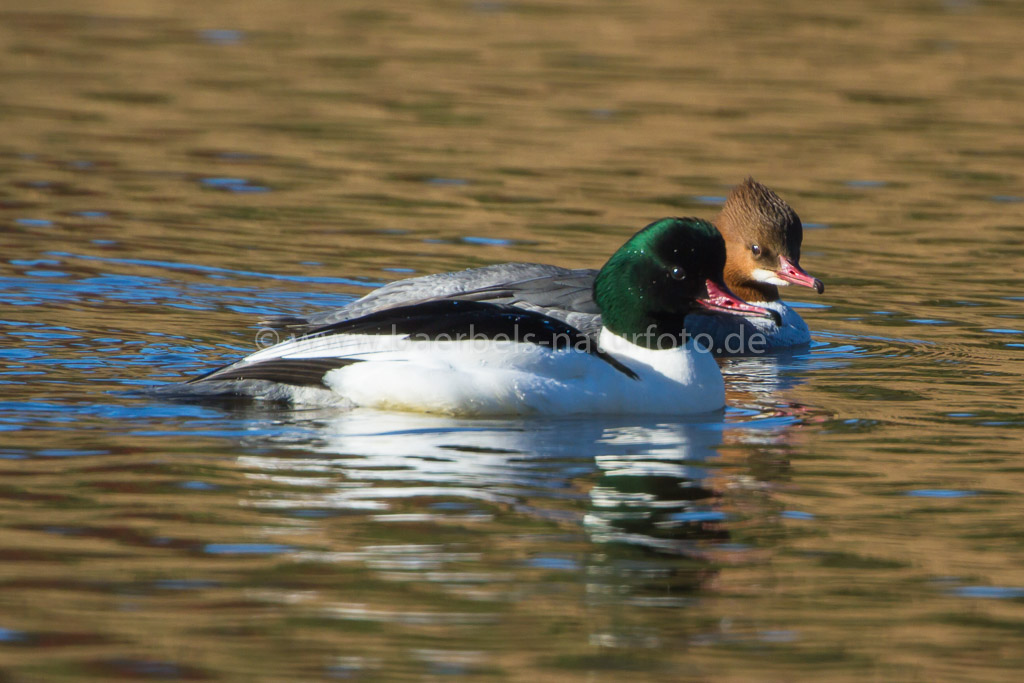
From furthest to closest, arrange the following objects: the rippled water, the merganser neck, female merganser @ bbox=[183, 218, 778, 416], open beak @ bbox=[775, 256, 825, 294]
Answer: open beak @ bbox=[775, 256, 825, 294], the merganser neck, female merganser @ bbox=[183, 218, 778, 416], the rippled water

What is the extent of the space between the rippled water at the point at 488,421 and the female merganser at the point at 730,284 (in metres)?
0.37

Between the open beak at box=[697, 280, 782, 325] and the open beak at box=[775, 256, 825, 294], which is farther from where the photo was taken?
the open beak at box=[775, 256, 825, 294]

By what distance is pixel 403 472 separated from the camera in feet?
21.9

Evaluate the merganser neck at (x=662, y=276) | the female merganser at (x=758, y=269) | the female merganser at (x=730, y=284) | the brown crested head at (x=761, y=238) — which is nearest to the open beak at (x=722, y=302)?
the merganser neck at (x=662, y=276)

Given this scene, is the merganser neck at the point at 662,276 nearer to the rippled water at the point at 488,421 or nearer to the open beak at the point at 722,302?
the open beak at the point at 722,302

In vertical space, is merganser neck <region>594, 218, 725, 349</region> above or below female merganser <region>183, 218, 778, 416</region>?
above

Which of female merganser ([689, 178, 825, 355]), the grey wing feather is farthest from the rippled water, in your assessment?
the grey wing feather

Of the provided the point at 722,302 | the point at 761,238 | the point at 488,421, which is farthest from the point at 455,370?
the point at 761,238

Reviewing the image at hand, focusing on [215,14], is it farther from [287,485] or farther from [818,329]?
[287,485]

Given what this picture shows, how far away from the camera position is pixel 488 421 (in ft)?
25.2

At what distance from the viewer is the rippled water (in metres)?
5.06

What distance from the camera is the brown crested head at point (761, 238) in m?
10.7

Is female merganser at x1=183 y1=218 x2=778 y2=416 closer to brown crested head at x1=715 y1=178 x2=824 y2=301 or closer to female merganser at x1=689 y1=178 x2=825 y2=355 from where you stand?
female merganser at x1=689 y1=178 x2=825 y2=355

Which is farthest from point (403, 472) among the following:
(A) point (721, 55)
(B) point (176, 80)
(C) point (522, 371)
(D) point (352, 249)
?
(A) point (721, 55)
